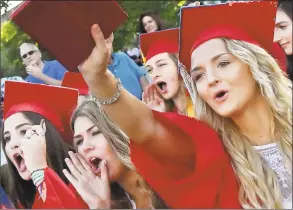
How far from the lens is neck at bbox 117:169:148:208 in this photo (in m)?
1.85

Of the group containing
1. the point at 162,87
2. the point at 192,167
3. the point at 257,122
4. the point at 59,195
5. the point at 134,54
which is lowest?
the point at 59,195

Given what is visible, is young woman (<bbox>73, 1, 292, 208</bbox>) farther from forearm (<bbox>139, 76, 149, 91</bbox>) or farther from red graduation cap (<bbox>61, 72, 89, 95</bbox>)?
red graduation cap (<bbox>61, 72, 89, 95</bbox>)

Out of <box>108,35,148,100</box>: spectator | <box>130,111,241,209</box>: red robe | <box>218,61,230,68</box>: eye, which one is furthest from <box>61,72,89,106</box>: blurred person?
<box>218,61,230,68</box>: eye

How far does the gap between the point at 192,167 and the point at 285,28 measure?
0.45 m

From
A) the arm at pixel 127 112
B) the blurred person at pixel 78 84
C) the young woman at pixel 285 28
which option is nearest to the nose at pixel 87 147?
the blurred person at pixel 78 84

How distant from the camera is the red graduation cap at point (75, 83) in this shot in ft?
6.10

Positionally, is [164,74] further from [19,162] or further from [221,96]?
[19,162]

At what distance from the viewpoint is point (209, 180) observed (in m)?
1.61

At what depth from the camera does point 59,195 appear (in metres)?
1.91

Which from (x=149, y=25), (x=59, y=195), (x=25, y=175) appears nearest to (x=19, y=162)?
(x=25, y=175)

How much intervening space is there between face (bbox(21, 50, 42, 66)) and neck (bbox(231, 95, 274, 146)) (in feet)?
2.01

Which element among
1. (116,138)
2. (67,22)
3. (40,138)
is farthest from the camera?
(40,138)

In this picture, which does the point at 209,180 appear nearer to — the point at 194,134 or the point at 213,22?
the point at 194,134

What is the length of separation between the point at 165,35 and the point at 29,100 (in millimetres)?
480
